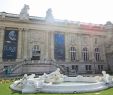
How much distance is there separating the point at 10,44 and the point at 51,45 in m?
9.65

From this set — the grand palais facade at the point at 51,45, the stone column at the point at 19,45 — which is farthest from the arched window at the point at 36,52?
the stone column at the point at 19,45

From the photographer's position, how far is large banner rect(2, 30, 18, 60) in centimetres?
3997

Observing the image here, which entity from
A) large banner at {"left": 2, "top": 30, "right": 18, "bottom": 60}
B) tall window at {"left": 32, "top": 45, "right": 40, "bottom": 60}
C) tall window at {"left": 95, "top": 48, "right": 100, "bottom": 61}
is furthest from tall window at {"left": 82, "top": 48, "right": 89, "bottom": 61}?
large banner at {"left": 2, "top": 30, "right": 18, "bottom": 60}

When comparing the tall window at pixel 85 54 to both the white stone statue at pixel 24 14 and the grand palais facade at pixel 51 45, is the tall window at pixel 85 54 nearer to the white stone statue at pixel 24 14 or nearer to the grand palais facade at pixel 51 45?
the grand palais facade at pixel 51 45

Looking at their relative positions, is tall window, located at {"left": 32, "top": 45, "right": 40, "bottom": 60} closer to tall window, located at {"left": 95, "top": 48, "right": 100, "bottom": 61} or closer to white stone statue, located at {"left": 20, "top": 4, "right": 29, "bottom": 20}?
white stone statue, located at {"left": 20, "top": 4, "right": 29, "bottom": 20}

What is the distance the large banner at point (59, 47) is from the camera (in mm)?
44781

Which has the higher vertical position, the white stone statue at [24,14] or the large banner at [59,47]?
the white stone statue at [24,14]

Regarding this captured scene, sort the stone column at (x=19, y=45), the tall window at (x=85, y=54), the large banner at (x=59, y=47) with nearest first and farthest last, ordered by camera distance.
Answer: the stone column at (x=19, y=45) < the large banner at (x=59, y=47) < the tall window at (x=85, y=54)

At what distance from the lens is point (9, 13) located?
1651 inches

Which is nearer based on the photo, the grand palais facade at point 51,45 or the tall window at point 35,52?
the grand palais facade at point 51,45

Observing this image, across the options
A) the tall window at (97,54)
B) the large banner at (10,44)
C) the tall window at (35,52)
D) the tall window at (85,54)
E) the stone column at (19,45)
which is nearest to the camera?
the large banner at (10,44)

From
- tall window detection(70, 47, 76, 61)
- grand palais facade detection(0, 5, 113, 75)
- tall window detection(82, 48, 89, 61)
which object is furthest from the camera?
tall window detection(82, 48, 89, 61)

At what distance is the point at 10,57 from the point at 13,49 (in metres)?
1.91

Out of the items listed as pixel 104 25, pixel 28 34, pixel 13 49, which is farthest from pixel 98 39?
pixel 13 49
